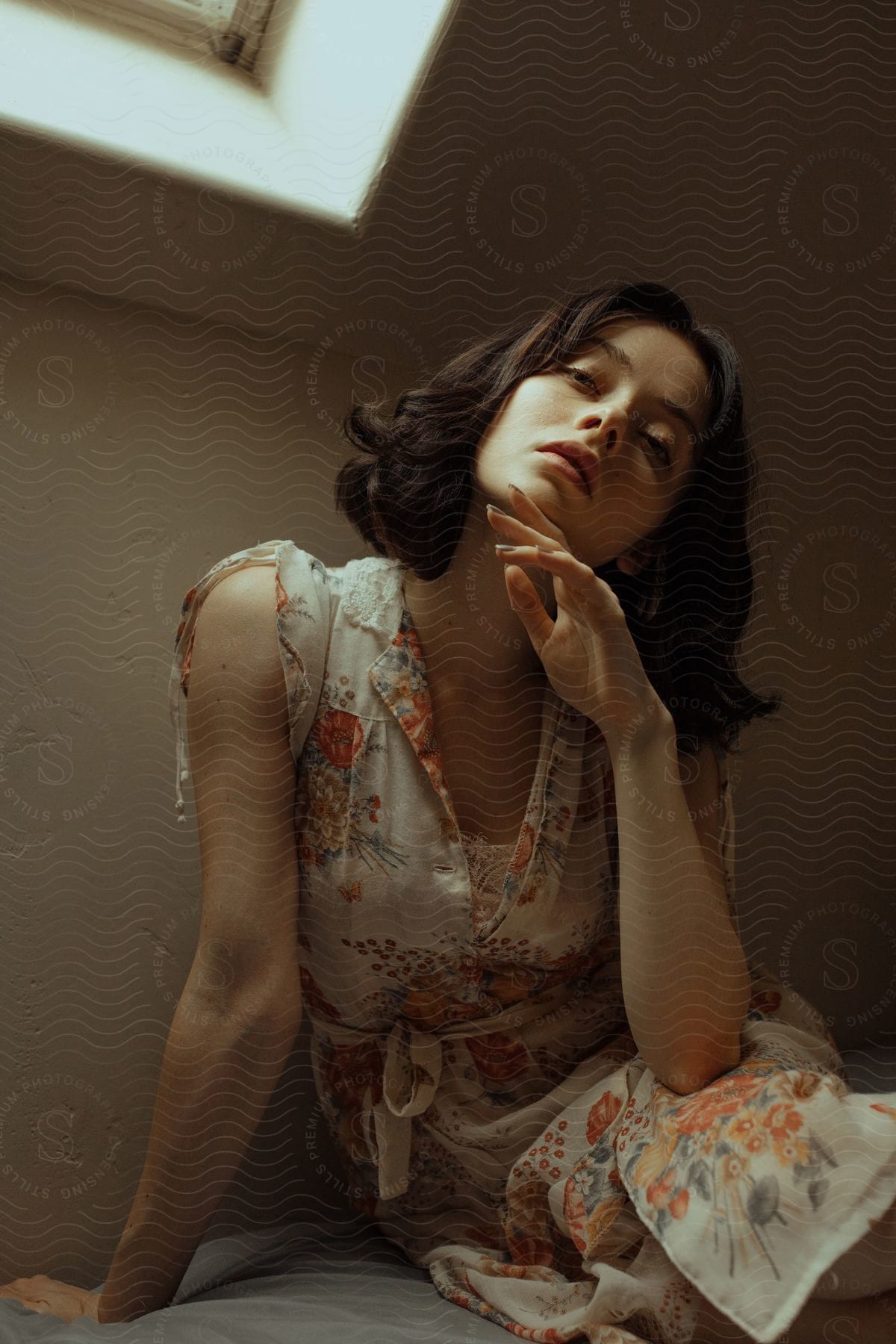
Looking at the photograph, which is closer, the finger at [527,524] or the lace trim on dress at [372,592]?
the finger at [527,524]

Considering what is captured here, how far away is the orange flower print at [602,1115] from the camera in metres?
0.70

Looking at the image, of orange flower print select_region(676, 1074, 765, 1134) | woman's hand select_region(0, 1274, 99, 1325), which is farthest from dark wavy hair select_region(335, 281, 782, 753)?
woman's hand select_region(0, 1274, 99, 1325)

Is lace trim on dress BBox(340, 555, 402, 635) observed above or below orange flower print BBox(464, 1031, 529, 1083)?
above

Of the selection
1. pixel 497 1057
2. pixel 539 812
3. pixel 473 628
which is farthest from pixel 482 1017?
pixel 473 628

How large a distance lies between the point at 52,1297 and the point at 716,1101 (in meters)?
0.42

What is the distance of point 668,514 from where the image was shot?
2.38 ft

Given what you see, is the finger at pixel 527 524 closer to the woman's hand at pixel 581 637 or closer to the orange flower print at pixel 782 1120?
the woman's hand at pixel 581 637

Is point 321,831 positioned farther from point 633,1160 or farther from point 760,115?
point 760,115

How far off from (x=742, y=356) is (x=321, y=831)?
46cm

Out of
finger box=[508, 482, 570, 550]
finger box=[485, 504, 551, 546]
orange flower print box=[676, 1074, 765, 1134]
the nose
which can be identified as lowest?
orange flower print box=[676, 1074, 765, 1134]

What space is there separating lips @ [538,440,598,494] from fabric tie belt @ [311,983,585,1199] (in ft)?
1.25

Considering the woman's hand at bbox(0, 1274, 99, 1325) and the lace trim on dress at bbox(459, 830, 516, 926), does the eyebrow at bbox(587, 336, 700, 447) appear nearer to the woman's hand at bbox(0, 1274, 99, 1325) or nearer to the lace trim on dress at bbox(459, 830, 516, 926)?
A: the lace trim on dress at bbox(459, 830, 516, 926)

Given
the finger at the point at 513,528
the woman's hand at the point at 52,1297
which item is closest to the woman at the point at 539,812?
the finger at the point at 513,528

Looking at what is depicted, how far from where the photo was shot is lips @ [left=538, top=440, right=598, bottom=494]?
0.65 meters
